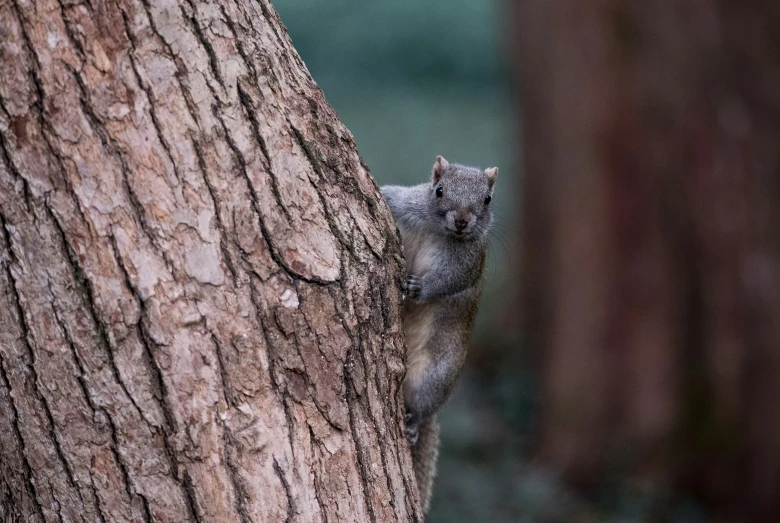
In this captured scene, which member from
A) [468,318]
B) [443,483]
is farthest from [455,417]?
[468,318]

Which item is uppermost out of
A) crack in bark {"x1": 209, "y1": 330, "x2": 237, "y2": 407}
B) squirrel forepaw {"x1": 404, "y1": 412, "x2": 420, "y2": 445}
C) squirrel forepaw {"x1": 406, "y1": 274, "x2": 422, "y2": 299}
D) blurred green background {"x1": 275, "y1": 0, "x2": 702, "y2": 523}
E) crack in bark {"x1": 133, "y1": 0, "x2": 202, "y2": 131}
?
blurred green background {"x1": 275, "y1": 0, "x2": 702, "y2": 523}

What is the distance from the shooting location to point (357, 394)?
101 inches

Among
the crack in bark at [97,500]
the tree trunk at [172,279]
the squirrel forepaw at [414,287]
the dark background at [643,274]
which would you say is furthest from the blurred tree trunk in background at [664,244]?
the crack in bark at [97,500]

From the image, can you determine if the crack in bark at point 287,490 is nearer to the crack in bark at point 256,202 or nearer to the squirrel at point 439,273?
the crack in bark at point 256,202

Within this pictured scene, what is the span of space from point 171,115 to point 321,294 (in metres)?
0.59

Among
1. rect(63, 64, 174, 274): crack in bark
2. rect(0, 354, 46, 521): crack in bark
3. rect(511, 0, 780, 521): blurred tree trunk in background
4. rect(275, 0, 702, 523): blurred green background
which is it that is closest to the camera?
rect(63, 64, 174, 274): crack in bark

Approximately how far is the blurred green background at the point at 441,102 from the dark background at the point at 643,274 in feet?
3.20

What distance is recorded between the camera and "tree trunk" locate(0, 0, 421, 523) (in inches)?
86.9

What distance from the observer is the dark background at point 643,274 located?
7121mm

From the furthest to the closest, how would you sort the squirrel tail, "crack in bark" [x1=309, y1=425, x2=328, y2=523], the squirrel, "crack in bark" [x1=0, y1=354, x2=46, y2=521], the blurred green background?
1. the blurred green background
2. the squirrel tail
3. the squirrel
4. "crack in bark" [x1=309, y1=425, x2=328, y2=523]
5. "crack in bark" [x1=0, y1=354, x2=46, y2=521]

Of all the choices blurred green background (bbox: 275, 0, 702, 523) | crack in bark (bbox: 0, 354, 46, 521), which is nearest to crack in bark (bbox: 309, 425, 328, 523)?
crack in bark (bbox: 0, 354, 46, 521)

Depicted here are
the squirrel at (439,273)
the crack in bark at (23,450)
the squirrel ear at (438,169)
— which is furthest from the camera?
the squirrel ear at (438,169)

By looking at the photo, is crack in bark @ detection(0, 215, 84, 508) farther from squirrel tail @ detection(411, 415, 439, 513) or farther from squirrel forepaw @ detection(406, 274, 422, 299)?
squirrel tail @ detection(411, 415, 439, 513)

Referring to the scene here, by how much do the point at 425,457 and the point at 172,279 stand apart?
203 centimetres
